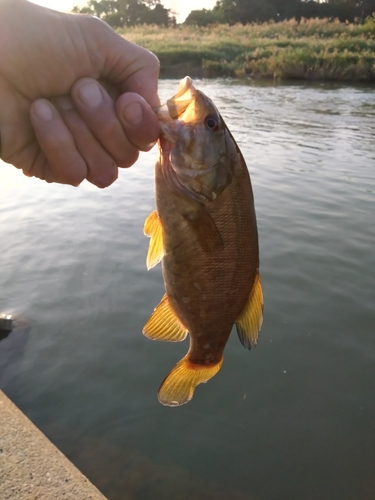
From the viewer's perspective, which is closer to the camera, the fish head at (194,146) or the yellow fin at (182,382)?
the fish head at (194,146)

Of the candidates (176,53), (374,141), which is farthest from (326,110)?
(176,53)

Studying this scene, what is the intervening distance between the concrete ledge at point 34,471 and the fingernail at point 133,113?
2201 mm

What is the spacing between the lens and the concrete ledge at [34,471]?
275 centimetres

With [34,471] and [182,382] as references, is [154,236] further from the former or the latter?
[34,471]

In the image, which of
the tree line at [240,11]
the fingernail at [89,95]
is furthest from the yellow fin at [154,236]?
the tree line at [240,11]

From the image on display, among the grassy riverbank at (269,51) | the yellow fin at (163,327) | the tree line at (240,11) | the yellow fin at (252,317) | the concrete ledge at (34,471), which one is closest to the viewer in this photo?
the yellow fin at (252,317)

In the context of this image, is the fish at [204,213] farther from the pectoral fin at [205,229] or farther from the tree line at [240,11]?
the tree line at [240,11]

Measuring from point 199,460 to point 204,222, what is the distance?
262 centimetres

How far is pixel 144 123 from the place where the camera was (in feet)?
7.16

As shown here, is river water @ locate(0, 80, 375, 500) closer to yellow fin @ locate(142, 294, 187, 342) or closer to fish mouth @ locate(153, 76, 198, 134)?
yellow fin @ locate(142, 294, 187, 342)

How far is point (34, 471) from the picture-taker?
2.90m

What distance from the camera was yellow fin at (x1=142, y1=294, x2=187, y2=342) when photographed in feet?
8.36

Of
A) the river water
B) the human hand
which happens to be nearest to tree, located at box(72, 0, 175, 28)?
the river water

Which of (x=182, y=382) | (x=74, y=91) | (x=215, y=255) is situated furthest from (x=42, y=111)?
(x=182, y=382)
